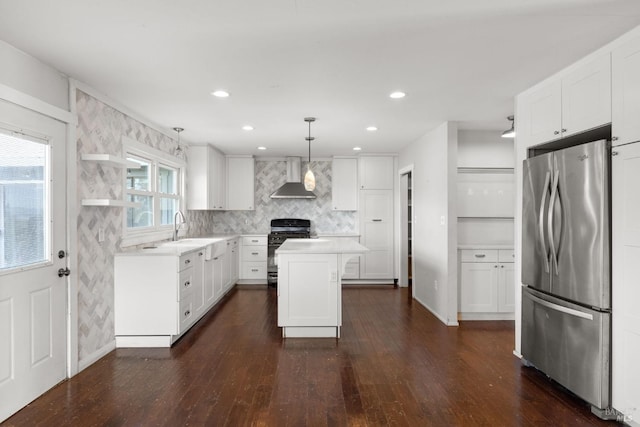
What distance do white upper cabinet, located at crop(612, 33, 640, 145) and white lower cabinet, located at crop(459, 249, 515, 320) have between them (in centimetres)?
227

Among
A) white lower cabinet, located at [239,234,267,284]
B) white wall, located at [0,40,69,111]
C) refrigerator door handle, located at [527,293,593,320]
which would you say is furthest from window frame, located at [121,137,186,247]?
refrigerator door handle, located at [527,293,593,320]

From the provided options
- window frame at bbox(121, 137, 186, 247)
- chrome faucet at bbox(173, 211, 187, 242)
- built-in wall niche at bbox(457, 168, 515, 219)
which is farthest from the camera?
chrome faucet at bbox(173, 211, 187, 242)

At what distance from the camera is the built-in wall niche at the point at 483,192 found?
182 inches

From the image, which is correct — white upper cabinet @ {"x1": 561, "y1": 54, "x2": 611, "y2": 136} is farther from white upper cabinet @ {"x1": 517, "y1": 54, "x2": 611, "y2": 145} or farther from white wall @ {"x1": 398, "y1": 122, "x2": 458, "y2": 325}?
white wall @ {"x1": 398, "y1": 122, "x2": 458, "y2": 325}

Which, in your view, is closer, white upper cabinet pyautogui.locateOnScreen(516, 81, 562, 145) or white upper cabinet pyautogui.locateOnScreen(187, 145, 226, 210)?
white upper cabinet pyautogui.locateOnScreen(516, 81, 562, 145)

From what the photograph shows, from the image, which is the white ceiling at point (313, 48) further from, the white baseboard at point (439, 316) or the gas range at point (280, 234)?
the gas range at point (280, 234)

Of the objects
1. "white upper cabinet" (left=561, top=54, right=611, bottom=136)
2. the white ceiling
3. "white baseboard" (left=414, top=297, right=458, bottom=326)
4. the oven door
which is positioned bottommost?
"white baseboard" (left=414, top=297, right=458, bottom=326)

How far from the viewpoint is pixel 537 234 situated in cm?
281

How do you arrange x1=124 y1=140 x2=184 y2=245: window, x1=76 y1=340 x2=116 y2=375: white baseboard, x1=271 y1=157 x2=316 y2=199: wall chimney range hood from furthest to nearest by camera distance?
1. x1=271 y1=157 x2=316 y2=199: wall chimney range hood
2. x1=124 y1=140 x2=184 y2=245: window
3. x1=76 y1=340 x2=116 y2=375: white baseboard

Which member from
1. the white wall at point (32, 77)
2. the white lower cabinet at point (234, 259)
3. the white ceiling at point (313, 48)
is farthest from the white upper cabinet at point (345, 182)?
the white wall at point (32, 77)

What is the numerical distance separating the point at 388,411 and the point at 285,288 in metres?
1.72

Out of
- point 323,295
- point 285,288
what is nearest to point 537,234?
point 323,295

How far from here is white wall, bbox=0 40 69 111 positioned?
2296 mm

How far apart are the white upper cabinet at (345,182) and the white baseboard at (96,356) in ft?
13.5
